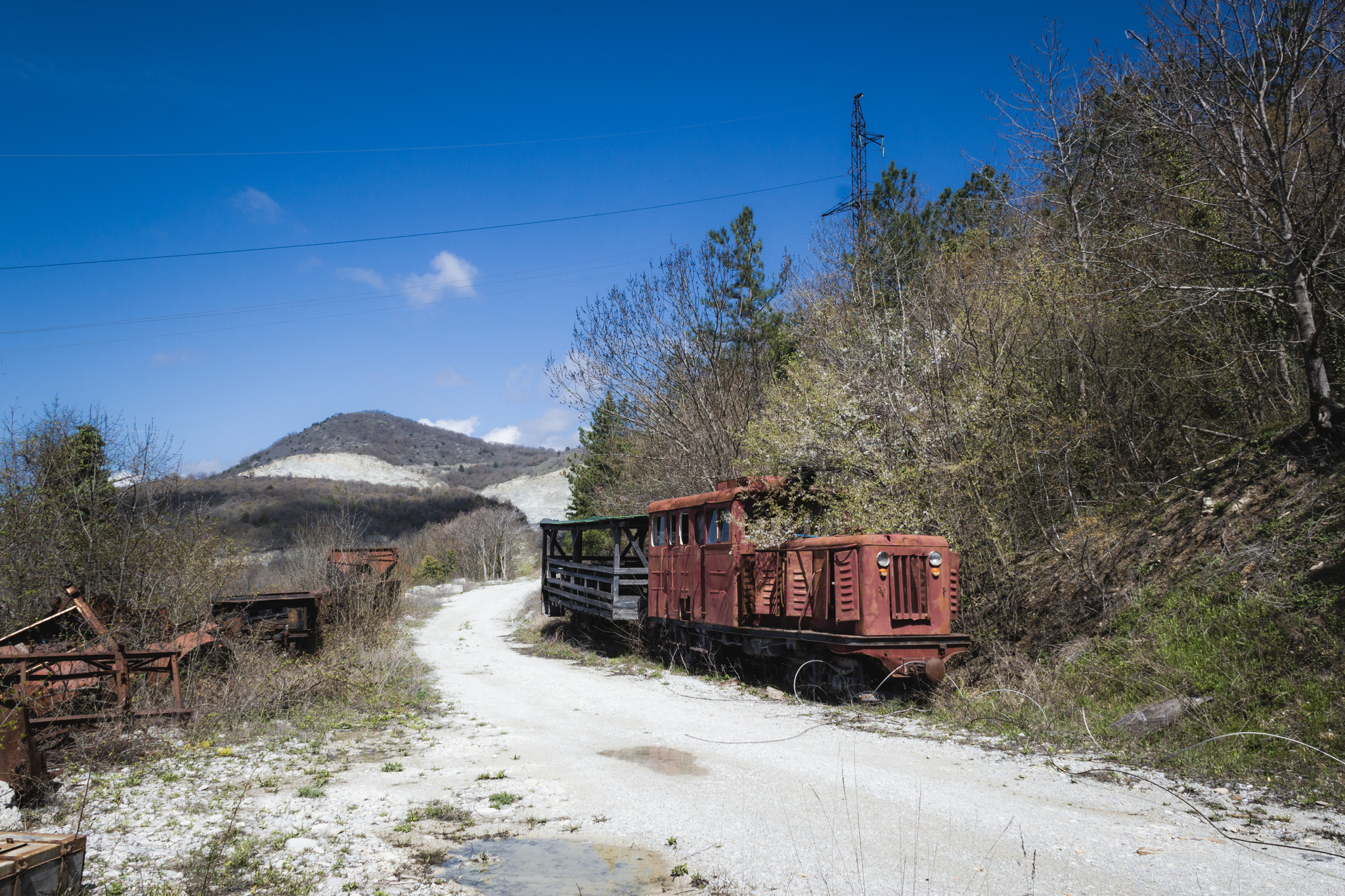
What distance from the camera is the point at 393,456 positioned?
127m

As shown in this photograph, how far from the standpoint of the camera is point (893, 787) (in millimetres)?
6332

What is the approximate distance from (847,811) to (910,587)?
459 cm

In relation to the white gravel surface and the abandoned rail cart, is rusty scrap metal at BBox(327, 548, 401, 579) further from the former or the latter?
the white gravel surface

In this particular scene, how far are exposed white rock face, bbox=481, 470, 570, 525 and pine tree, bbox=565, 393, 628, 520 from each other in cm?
4311

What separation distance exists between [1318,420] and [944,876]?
8643 millimetres

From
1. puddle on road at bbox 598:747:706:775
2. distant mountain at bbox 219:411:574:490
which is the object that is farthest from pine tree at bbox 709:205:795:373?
distant mountain at bbox 219:411:574:490

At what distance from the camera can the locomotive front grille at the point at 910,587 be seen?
988 cm

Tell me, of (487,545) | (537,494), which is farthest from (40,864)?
(537,494)

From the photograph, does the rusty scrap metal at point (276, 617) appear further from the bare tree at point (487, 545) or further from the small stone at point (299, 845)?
the bare tree at point (487, 545)

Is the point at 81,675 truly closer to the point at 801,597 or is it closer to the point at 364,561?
the point at 801,597

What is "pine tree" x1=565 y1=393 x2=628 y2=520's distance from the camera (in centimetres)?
2420

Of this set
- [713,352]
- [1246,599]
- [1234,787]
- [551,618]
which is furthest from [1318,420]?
[551,618]

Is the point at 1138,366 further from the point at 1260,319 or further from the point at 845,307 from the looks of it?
the point at 845,307

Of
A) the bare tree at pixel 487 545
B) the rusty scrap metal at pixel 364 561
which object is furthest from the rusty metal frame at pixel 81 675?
the bare tree at pixel 487 545
